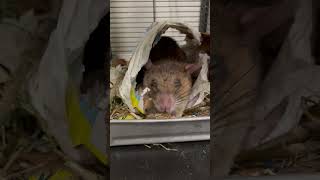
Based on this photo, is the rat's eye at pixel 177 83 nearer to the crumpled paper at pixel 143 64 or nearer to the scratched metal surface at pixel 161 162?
the crumpled paper at pixel 143 64

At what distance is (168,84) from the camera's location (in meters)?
1.99

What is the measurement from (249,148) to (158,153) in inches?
17.6

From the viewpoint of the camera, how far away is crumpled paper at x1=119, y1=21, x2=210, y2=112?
192cm

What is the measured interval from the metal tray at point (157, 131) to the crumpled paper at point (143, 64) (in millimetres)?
164

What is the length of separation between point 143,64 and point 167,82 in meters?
0.13

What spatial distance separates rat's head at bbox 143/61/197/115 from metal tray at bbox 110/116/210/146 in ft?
0.51

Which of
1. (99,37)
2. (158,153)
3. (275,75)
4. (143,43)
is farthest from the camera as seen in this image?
(143,43)

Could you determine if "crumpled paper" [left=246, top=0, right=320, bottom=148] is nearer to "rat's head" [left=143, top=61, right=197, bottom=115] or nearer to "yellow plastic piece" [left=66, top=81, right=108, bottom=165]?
"yellow plastic piece" [left=66, top=81, right=108, bottom=165]

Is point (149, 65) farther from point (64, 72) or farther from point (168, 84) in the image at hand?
point (64, 72)

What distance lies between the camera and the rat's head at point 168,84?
6.34ft

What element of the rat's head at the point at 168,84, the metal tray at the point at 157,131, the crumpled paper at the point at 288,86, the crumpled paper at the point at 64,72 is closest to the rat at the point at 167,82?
the rat's head at the point at 168,84

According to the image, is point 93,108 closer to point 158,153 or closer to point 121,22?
point 158,153

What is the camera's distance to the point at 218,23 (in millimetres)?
1243

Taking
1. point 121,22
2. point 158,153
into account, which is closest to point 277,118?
point 158,153
